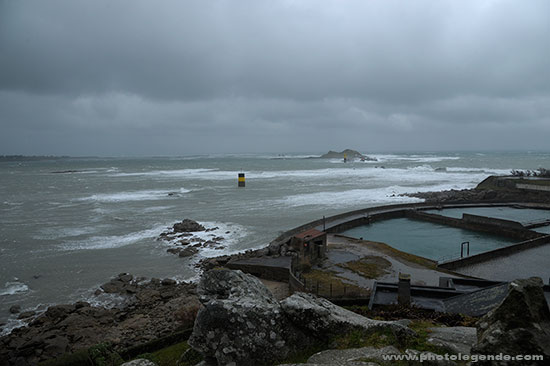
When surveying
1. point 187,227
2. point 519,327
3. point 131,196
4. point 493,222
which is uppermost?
point 519,327

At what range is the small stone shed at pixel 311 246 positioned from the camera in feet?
66.3

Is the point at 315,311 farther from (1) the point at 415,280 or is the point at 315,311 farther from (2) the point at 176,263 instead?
(2) the point at 176,263

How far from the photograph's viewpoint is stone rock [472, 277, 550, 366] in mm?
3912

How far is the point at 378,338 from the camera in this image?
6.20 metres

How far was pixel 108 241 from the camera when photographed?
28500mm

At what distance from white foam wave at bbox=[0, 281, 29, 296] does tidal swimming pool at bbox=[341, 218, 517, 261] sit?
23320 mm

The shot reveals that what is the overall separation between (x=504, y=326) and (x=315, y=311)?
10.7ft

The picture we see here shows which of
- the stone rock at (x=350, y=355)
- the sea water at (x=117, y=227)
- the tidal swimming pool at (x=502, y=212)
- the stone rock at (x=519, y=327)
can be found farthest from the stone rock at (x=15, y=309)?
the tidal swimming pool at (x=502, y=212)

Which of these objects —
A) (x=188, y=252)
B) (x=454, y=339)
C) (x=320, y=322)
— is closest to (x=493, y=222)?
(x=188, y=252)

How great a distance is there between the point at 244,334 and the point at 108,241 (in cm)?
2636

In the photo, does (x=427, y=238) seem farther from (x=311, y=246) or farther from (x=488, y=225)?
(x=311, y=246)

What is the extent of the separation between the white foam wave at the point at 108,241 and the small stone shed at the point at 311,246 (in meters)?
15.5

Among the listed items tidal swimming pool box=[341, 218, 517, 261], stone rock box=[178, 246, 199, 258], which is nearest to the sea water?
stone rock box=[178, 246, 199, 258]

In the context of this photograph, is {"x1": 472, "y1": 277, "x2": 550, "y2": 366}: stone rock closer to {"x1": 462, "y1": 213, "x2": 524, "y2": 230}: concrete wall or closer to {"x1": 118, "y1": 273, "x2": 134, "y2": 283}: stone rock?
{"x1": 118, "y1": 273, "x2": 134, "y2": 283}: stone rock
